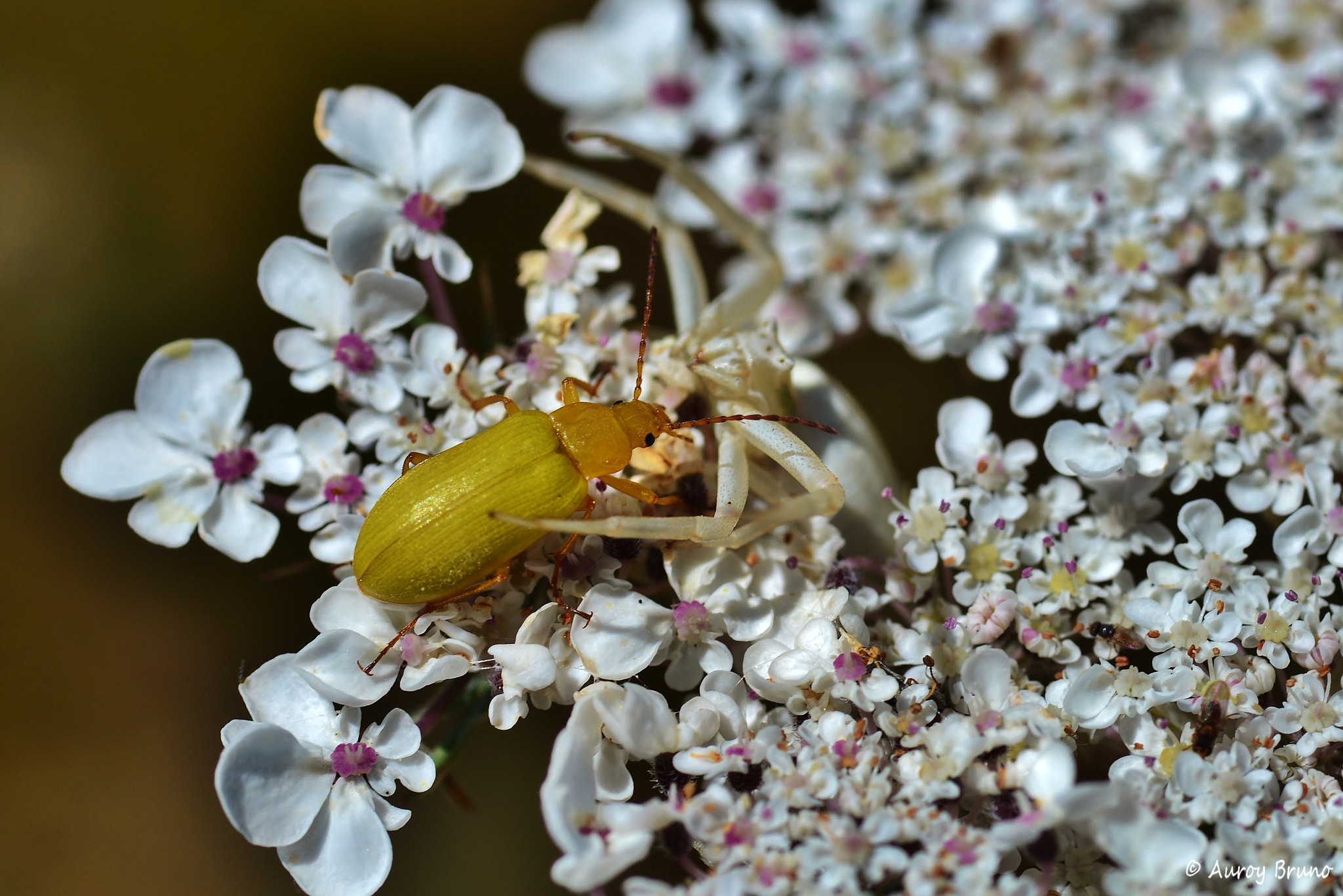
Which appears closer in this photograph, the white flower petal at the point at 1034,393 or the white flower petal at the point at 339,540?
the white flower petal at the point at 339,540

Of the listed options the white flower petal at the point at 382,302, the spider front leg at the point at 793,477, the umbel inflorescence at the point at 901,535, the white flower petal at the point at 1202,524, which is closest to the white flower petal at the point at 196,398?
the umbel inflorescence at the point at 901,535

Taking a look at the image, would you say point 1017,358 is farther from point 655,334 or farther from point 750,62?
point 750,62

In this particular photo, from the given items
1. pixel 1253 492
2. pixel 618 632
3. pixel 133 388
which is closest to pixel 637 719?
pixel 618 632

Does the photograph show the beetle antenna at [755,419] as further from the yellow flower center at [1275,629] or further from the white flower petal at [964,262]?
the yellow flower center at [1275,629]

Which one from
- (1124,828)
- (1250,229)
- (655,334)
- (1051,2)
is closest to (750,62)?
(1051,2)

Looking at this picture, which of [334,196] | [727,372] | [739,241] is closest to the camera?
[727,372]

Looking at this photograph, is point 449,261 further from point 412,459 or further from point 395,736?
point 395,736

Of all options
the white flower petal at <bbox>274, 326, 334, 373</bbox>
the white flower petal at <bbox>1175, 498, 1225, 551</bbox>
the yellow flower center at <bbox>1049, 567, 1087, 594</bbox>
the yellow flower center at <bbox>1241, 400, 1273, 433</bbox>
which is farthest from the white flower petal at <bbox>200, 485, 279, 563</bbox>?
the yellow flower center at <bbox>1241, 400, 1273, 433</bbox>

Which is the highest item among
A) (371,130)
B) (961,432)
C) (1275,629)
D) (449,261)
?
(371,130)
